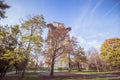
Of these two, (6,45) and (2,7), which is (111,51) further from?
(2,7)

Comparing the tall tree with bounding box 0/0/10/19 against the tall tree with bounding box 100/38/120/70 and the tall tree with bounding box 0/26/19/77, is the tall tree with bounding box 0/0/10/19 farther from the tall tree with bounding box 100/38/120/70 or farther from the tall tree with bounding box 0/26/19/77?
the tall tree with bounding box 100/38/120/70

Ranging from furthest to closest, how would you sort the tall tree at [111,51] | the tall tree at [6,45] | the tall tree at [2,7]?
the tall tree at [111,51]
the tall tree at [6,45]
the tall tree at [2,7]

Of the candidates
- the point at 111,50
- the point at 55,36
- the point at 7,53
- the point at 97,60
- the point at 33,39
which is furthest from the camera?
the point at 97,60

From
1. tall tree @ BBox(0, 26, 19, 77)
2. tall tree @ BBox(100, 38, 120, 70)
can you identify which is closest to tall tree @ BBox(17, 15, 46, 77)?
tall tree @ BBox(0, 26, 19, 77)

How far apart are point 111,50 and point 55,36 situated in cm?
1334

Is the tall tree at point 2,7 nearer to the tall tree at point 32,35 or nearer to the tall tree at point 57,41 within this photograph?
the tall tree at point 32,35

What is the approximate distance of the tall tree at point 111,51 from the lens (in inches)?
1001

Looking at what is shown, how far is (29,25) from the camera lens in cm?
1384

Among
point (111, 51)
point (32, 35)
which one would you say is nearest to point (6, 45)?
point (32, 35)

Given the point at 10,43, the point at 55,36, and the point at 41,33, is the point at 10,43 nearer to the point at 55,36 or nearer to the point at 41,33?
the point at 41,33

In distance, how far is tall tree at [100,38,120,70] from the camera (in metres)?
25.4

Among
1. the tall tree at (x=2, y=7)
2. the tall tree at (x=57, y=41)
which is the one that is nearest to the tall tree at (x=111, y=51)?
the tall tree at (x=57, y=41)

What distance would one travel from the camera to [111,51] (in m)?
26.0

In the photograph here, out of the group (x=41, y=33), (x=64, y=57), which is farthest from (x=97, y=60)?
(x=41, y=33)
